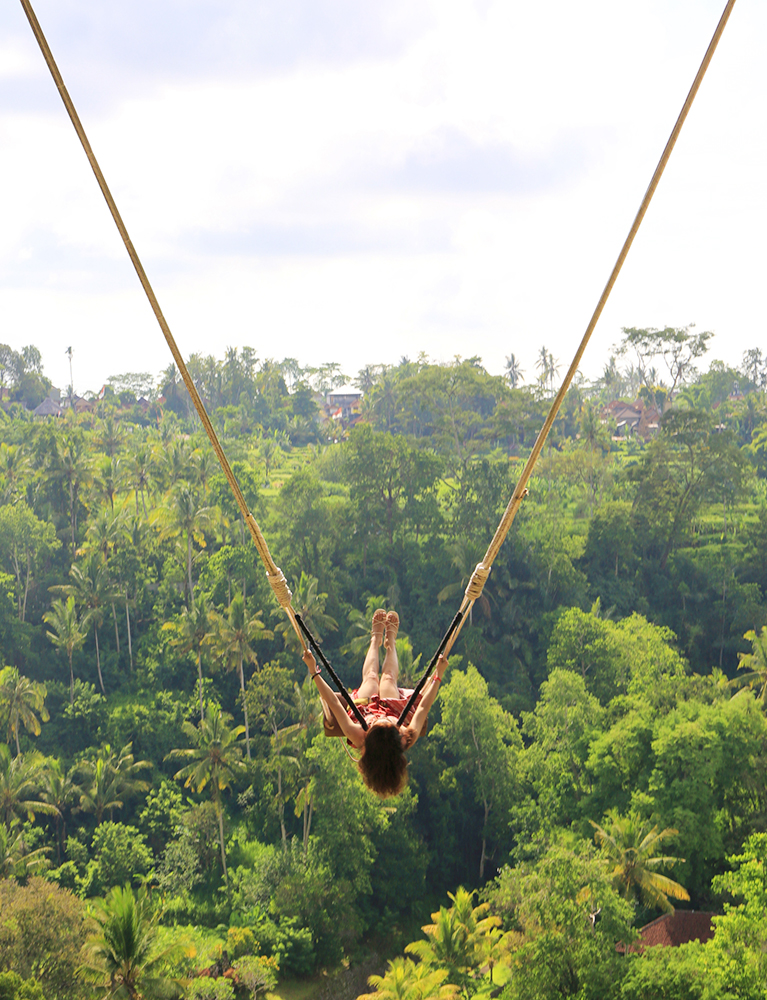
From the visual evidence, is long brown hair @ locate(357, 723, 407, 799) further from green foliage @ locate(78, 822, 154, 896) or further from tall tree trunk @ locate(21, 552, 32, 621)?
tall tree trunk @ locate(21, 552, 32, 621)

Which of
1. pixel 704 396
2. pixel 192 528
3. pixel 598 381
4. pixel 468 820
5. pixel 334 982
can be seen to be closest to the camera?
pixel 334 982

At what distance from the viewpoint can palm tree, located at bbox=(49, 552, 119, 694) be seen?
30.3 m

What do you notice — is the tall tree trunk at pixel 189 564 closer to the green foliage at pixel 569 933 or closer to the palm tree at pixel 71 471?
the palm tree at pixel 71 471

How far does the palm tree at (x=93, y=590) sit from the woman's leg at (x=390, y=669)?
26.0 metres

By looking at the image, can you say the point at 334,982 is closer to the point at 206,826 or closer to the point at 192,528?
the point at 206,826

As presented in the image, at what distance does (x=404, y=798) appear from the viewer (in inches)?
950

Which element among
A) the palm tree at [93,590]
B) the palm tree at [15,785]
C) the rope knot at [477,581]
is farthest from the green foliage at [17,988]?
the palm tree at [93,590]

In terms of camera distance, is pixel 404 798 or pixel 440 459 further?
pixel 440 459

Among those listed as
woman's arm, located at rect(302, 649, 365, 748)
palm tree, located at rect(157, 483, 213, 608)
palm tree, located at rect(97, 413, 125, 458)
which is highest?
palm tree, located at rect(97, 413, 125, 458)

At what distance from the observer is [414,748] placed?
85.7 ft

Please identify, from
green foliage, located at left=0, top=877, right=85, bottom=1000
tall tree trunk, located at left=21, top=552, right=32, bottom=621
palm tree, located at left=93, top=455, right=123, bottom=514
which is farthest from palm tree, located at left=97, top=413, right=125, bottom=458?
green foliage, located at left=0, top=877, right=85, bottom=1000

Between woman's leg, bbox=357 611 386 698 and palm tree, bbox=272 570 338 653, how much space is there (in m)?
21.8

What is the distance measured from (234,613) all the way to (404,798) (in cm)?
814

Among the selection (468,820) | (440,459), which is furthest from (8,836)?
(440,459)
